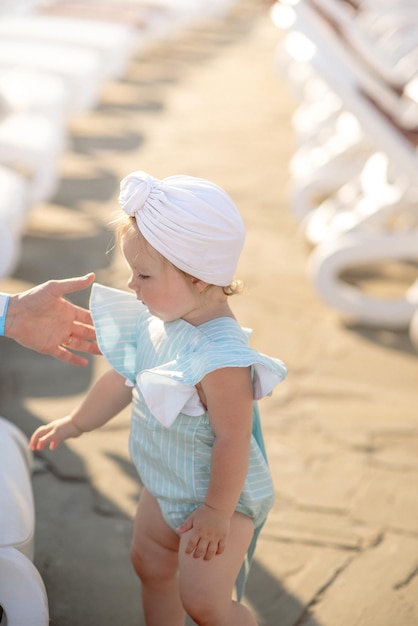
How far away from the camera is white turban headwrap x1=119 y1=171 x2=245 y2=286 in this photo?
→ 5.41 feet

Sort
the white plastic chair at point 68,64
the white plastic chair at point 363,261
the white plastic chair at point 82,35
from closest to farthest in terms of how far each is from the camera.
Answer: the white plastic chair at point 363,261
the white plastic chair at point 68,64
the white plastic chair at point 82,35

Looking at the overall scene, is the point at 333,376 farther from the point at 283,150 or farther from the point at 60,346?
the point at 283,150

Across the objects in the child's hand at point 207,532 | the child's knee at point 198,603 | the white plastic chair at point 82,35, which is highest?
the child's hand at point 207,532

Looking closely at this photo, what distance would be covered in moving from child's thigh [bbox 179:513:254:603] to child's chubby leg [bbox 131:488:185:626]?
5.2 inches

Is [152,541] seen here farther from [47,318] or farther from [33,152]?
[33,152]

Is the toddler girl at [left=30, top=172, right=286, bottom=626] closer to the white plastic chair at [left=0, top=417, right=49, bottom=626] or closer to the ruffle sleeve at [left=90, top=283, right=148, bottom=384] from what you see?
the ruffle sleeve at [left=90, top=283, right=148, bottom=384]

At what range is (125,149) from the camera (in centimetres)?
674

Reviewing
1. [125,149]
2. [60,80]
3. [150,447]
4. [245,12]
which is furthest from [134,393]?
[245,12]

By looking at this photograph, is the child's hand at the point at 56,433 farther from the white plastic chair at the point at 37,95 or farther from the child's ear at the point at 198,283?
the white plastic chair at the point at 37,95

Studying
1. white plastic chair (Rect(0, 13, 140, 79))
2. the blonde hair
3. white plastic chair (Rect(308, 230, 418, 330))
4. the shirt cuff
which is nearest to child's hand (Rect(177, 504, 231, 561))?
the blonde hair

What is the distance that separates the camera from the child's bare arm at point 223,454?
5.41 ft

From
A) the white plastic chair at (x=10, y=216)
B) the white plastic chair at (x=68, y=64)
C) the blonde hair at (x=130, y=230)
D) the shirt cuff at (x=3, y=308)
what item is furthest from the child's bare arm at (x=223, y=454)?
the white plastic chair at (x=68, y=64)

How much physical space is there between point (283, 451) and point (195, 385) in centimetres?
125

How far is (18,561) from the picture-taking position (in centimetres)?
169
